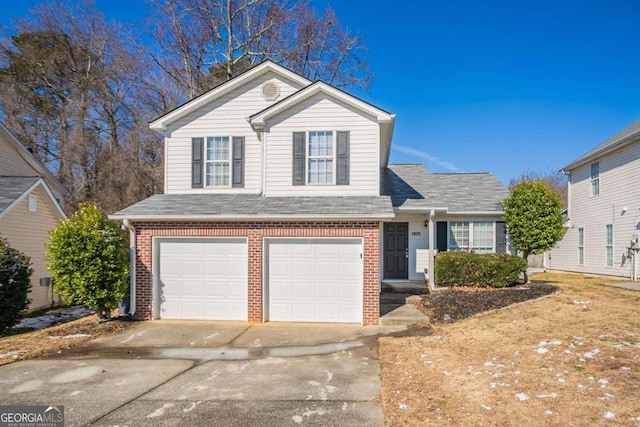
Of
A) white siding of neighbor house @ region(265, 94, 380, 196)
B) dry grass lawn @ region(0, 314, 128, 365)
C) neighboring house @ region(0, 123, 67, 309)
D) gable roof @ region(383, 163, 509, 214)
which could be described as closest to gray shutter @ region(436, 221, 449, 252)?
gable roof @ region(383, 163, 509, 214)

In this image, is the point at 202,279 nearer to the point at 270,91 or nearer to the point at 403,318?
the point at 403,318

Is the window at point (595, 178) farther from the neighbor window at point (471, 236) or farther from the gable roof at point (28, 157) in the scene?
the gable roof at point (28, 157)

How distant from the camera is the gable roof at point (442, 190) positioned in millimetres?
13906

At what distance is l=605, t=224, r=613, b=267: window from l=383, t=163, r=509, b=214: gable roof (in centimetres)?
627

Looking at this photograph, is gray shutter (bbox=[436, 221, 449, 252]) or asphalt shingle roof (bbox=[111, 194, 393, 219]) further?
gray shutter (bbox=[436, 221, 449, 252])

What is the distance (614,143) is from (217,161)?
54.5 feet

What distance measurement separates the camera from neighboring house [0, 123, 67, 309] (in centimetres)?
1202

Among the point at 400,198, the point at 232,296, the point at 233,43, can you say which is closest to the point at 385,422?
the point at 232,296

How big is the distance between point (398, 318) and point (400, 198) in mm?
5635

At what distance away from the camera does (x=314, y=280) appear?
9.83 meters

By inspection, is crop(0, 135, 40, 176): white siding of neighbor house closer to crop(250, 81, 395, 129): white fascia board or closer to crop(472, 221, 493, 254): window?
crop(250, 81, 395, 129): white fascia board

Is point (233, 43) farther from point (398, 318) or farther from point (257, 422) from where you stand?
point (257, 422)

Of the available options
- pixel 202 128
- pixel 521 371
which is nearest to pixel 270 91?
pixel 202 128

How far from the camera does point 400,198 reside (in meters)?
14.1
